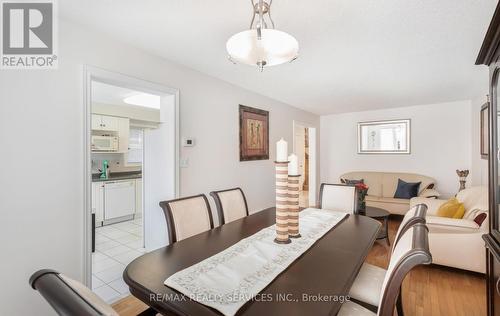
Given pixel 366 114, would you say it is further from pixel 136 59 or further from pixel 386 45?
pixel 136 59

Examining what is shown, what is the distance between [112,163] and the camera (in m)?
5.14

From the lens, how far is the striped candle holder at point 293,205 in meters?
1.60

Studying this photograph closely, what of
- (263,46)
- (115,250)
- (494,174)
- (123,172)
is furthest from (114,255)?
(494,174)

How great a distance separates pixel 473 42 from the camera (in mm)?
2111

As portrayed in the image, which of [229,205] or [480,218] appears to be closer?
[229,205]

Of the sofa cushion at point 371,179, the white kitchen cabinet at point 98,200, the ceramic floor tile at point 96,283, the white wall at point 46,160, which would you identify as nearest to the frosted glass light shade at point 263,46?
the white wall at point 46,160

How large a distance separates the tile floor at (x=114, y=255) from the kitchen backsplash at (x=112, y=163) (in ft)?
4.02

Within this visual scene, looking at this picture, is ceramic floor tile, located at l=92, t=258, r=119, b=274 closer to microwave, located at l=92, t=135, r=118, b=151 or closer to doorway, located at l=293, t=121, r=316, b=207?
microwave, located at l=92, t=135, r=118, b=151

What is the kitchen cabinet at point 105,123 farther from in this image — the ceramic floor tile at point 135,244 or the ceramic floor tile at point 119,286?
the ceramic floor tile at point 119,286

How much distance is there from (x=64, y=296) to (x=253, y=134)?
130 inches

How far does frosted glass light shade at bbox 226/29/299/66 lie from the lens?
4.18 ft

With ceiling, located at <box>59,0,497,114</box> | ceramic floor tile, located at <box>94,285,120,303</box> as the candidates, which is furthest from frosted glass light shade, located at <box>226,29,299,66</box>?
ceramic floor tile, located at <box>94,285,120,303</box>

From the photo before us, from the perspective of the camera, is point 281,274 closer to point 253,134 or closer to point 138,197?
point 253,134

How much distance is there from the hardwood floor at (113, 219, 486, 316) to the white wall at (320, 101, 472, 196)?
2825 mm
